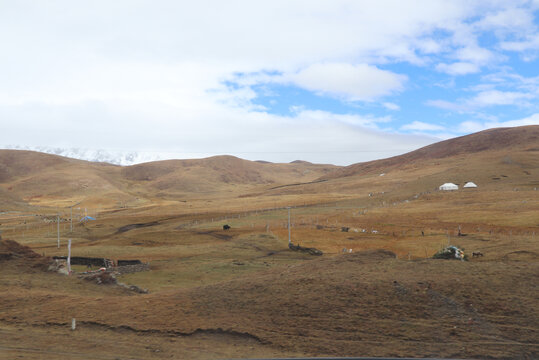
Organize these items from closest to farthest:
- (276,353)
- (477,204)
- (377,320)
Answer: (276,353) → (377,320) → (477,204)

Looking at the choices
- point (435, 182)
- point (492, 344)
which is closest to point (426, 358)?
point (492, 344)

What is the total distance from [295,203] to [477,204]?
42330 mm

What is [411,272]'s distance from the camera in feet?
67.2

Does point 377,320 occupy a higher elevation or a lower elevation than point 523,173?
lower

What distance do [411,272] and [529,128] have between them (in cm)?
20931

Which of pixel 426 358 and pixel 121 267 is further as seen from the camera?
pixel 121 267

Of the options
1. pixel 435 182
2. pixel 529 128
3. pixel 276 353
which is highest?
pixel 529 128

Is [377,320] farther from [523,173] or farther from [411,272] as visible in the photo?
[523,173]

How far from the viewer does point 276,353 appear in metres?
15.0

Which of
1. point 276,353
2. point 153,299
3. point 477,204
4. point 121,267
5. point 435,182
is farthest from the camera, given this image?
point 435,182

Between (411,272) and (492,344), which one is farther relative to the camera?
(411,272)

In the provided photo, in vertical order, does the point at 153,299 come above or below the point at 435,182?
below

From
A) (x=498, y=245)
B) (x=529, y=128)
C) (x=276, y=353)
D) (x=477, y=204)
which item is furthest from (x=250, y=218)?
(x=529, y=128)

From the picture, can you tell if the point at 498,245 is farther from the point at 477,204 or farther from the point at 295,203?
the point at 295,203
